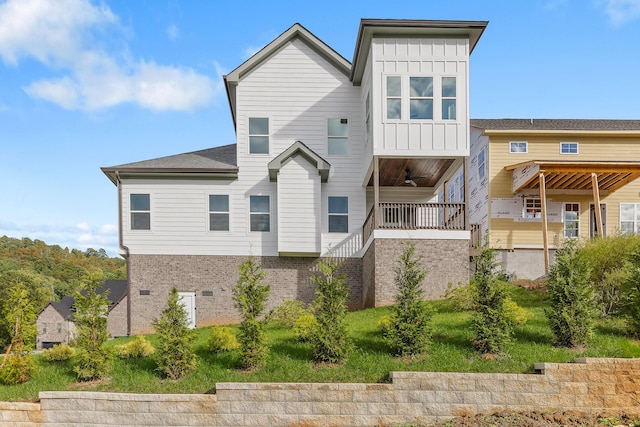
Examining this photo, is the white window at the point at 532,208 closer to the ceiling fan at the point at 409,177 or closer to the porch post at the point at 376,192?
the ceiling fan at the point at 409,177

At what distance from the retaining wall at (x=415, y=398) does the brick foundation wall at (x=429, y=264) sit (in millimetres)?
5798

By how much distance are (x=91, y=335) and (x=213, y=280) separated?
7.07m

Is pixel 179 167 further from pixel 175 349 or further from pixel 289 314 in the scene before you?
pixel 175 349

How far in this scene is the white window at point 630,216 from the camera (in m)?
24.8

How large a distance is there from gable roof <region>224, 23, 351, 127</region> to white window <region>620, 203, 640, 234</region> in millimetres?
13092

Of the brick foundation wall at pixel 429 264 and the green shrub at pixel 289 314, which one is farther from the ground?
the brick foundation wall at pixel 429 264

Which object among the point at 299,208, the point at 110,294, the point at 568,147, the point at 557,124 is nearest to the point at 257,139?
the point at 299,208

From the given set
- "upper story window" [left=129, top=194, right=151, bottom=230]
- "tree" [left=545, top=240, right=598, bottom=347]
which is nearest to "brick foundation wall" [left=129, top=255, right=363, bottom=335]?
"upper story window" [left=129, top=194, right=151, bottom=230]

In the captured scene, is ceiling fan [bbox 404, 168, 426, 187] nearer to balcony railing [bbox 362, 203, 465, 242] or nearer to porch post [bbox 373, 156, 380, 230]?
balcony railing [bbox 362, 203, 465, 242]

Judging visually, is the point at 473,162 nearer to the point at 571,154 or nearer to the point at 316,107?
the point at 571,154

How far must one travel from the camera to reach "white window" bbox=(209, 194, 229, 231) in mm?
20297

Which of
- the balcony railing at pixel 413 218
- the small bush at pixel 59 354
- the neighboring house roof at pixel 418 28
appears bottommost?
the small bush at pixel 59 354

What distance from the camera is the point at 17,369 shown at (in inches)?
517

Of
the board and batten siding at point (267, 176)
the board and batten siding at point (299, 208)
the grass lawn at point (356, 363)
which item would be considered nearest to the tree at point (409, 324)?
the grass lawn at point (356, 363)
